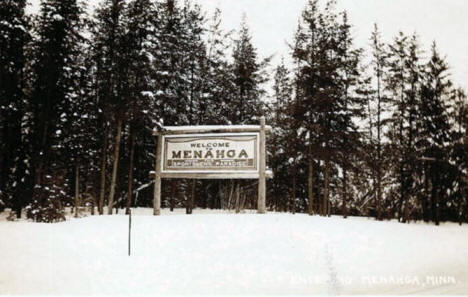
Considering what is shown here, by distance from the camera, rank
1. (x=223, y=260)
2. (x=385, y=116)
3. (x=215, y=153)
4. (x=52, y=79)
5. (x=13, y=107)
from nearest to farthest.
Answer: (x=223, y=260), (x=215, y=153), (x=52, y=79), (x=13, y=107), (x=385, y=116)

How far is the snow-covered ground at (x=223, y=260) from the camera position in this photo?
5.57 m

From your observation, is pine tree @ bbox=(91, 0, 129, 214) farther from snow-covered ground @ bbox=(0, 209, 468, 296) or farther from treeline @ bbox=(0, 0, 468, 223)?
snow-covered ground @ bbox=(0, 209, 468, 296)

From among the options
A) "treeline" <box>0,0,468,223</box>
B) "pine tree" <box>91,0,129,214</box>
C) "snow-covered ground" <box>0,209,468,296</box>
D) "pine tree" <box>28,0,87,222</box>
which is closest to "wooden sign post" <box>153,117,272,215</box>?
"treeline" <box>0,0,468,223</box>

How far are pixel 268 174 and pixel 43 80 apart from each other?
8836mm

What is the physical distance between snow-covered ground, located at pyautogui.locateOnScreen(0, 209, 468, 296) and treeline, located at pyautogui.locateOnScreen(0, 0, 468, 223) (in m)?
3.27

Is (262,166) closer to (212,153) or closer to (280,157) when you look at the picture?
(212,153)

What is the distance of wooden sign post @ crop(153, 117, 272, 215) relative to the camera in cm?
978

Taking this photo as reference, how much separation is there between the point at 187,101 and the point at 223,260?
10477 mm

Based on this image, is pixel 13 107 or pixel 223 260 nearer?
pixel 223 260

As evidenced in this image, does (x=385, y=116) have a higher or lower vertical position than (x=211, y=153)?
higher

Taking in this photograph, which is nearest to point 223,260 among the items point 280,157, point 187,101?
point 187,101

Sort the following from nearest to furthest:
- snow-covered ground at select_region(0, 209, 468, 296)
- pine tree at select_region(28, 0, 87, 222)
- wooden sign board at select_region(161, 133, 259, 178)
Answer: snow-covered ground at select_region(0, 209, 468, 296) → wooden sign board at select_region(161, 133, 259, 178) → pine tree at select_region(28, 0, 87, 222)

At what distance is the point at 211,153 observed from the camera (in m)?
10.0

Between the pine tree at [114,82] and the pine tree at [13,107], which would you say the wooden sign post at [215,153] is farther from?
the pine tree at [13,107]
